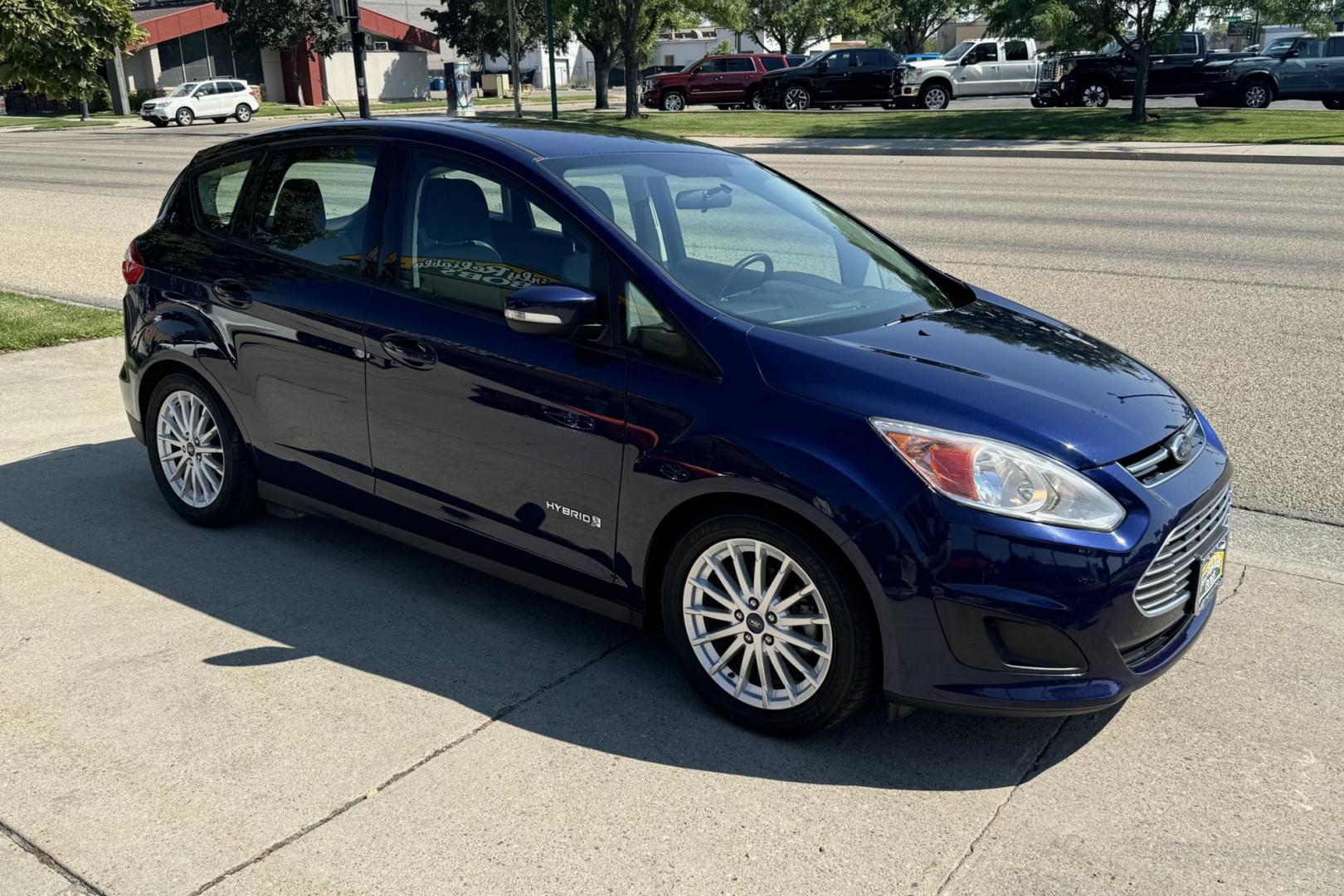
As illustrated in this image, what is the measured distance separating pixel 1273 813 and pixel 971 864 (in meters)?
0.87

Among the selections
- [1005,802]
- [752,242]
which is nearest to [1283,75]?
[752,242]

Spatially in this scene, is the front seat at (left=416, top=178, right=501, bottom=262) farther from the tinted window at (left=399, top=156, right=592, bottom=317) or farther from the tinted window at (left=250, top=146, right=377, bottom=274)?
the tinted window at (left=250, top=146, right=377, bottom=274)

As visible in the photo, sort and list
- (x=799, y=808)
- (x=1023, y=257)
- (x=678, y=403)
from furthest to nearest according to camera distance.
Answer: (x=1023, y=257)
(x=678, y=403)
(x=799, y=808)

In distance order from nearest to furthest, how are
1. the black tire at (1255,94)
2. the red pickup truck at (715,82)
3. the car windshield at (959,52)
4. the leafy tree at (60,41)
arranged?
the leafy tree at (60,41) → the black tire at (1255,94) → the car windshield at (959,52) → the red pickup truck at (715,82)

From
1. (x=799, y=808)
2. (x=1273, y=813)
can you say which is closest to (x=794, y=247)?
(x=799, y=808)

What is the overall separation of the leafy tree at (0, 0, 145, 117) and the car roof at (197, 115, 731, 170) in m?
4.14

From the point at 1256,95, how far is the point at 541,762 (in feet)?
112

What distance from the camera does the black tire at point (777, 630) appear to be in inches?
134

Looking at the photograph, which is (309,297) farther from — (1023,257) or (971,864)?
(1023,257)

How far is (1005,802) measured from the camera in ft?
11.0

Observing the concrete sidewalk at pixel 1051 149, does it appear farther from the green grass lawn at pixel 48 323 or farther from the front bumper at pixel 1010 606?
the front bumper at pixel 1010 606

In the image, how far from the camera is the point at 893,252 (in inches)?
197

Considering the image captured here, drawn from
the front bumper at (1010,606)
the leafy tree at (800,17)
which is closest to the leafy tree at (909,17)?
the leafy tree at (800,17)

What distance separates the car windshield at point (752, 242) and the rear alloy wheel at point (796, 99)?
35507 mm
